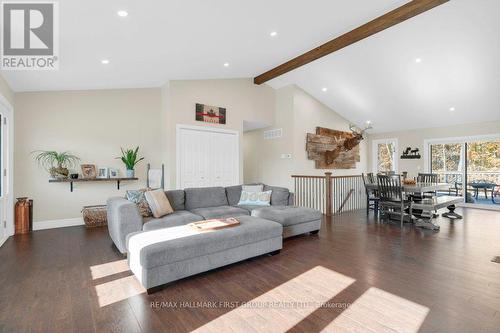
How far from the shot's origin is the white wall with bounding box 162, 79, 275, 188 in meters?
5.55

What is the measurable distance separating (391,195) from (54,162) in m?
7.00

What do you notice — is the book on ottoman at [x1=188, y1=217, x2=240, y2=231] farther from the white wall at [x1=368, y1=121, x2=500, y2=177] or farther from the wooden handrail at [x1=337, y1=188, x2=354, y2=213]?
Result: the white wall at [x1=368, y1=121, x2=500, y2=177]

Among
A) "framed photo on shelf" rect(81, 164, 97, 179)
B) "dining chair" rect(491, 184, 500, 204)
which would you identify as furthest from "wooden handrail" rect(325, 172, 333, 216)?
"framed photo on shelf" rect(81, 164, 97, 179)

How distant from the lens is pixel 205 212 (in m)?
4.14

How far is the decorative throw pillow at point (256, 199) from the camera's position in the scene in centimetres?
480

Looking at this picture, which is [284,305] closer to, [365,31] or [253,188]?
[253,188]

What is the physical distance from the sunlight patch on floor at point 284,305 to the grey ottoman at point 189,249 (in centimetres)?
67

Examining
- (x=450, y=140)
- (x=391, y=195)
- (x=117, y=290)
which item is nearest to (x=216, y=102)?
(x=391, y=195)

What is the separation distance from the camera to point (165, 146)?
5.70 metres

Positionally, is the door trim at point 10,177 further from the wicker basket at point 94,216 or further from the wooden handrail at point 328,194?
the wooden handrail at point 328,194

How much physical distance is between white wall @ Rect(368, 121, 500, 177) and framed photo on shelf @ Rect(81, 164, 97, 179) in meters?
8.82

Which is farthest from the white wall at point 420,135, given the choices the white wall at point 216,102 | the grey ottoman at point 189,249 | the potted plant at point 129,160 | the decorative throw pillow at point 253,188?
the potted plant at point 129,160

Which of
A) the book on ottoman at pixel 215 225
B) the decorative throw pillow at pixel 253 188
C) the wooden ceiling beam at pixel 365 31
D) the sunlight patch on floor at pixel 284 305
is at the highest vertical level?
the wooden ceiling beam at pixel 365 31

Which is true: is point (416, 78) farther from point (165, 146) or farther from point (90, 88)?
point (90, 88)
